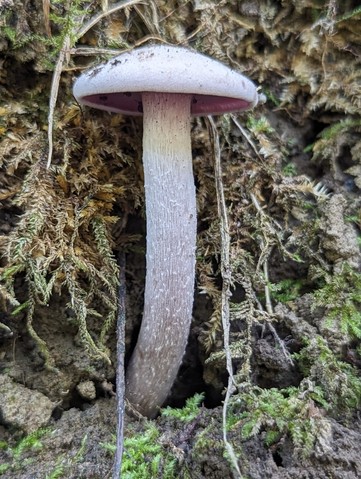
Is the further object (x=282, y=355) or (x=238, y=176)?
(x=238, y=176)

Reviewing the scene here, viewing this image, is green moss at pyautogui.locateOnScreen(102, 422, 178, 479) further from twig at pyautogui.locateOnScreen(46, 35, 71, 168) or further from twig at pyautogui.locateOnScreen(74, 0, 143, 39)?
twig at pyautogui.locateOnScreen(74, 0, 143, 39)

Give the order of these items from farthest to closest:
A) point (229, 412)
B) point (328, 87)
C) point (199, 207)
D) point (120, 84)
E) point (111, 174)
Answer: point (328, 87) → point (199, 207) → point (111, 174) → point (229, 412) → point (120, 84)

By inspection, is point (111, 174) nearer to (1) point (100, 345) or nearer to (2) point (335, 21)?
(1) point (100, 345)

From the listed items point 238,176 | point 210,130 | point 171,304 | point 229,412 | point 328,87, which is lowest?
point 229,412

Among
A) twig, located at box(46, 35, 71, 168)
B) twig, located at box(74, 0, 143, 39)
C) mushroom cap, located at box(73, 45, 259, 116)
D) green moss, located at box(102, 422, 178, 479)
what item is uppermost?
twig, located at box(74, 0, 143, 39)

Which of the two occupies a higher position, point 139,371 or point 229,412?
point 139,371

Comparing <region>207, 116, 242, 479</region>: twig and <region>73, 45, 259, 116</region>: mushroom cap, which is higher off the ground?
<region>73, 45, 259, 116</region>: mushroom cap

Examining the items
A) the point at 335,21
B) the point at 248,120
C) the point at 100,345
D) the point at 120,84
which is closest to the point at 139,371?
the point at 100,345

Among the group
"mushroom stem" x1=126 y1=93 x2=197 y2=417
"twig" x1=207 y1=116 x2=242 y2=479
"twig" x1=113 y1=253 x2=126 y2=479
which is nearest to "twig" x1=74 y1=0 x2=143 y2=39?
"mushroom stem" x1=126 y1=93 x2=197 y2=417
